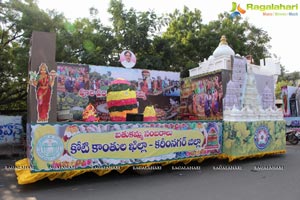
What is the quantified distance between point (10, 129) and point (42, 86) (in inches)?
314

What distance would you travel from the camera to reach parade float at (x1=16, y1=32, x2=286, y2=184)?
7070 mm

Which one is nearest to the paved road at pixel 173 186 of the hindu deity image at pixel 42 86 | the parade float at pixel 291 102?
the hindu deity image at pixel 42 86

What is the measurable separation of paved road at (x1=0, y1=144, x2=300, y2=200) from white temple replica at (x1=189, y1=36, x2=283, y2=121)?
2.37 m

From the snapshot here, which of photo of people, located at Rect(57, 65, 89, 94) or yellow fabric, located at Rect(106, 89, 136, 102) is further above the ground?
photo of people, located at Rect(57, 65, 89, 94)

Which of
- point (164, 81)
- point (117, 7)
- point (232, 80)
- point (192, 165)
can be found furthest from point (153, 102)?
point (117, 7)

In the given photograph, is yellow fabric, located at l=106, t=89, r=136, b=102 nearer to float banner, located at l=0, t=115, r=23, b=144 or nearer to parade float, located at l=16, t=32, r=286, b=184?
parade float, located at l=16, t=32, r=286, b=184

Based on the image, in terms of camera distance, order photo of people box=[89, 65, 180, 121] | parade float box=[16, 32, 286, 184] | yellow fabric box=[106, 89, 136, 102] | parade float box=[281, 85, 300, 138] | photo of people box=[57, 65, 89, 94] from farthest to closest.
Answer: parade float box=[281, 85, 300, 138], photo of people box=[89, 65, 180, 121], photo of people box=[57, 65, 89, 94], yellow fabric box=[106, 89, 136, 102], parade float box=[16, 32, 286, 184]

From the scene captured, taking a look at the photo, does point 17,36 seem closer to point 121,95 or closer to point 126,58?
point 126,58

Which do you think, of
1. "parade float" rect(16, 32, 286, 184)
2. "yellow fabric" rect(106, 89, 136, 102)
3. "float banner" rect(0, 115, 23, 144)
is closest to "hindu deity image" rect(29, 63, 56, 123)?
"parade float" rect(16, 32, 286, 184)

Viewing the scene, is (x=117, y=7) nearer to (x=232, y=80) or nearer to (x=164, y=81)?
(x=164, y=81)

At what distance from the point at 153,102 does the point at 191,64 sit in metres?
6.65

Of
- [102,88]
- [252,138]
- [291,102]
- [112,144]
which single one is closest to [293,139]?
[252,138]

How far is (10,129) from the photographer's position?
47.6ft

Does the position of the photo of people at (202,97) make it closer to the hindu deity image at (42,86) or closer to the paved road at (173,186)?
the paved road at (173,186)
